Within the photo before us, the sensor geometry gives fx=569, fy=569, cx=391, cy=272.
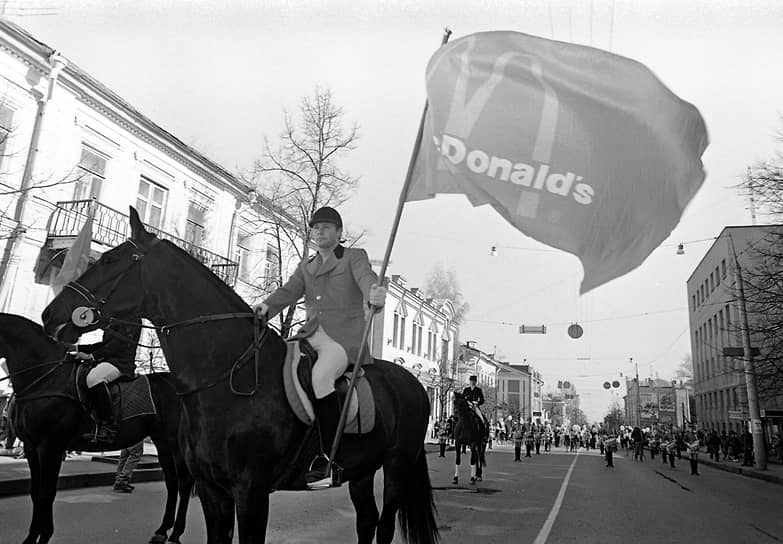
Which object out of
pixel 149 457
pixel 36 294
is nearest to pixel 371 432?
pixel 149 457

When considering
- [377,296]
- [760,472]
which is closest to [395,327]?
[760,472]

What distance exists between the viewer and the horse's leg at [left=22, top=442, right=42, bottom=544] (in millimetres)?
5379

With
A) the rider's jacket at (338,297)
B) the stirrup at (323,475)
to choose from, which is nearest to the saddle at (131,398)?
the rider's jacket at (338,297)

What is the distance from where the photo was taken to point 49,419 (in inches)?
240

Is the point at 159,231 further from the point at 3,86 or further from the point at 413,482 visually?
the point at 413,482

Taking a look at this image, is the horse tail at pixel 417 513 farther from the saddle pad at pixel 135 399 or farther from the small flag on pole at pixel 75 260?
the small flag on pole at pixel 75 260

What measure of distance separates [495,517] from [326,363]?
5920 mm

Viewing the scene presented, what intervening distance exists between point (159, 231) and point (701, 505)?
18.0 m

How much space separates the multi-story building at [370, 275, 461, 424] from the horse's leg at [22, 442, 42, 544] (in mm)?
33890

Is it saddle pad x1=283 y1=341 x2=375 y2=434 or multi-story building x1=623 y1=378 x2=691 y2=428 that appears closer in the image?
saddle pad x1=283 y1=341 x2=375 y2=434

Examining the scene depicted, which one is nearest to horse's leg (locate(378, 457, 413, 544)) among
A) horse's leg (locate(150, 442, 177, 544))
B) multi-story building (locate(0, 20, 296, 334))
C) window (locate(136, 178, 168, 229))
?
horse's leg (locate(150, 442, 177, 544))

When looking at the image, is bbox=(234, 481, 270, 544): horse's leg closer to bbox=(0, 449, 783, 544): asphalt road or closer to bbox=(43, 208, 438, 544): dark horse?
bbox=(43, 208, 438, 544): dark horse

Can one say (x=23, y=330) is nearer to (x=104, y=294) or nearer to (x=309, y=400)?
(x=104, y=294)

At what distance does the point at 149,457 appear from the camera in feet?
50.3
